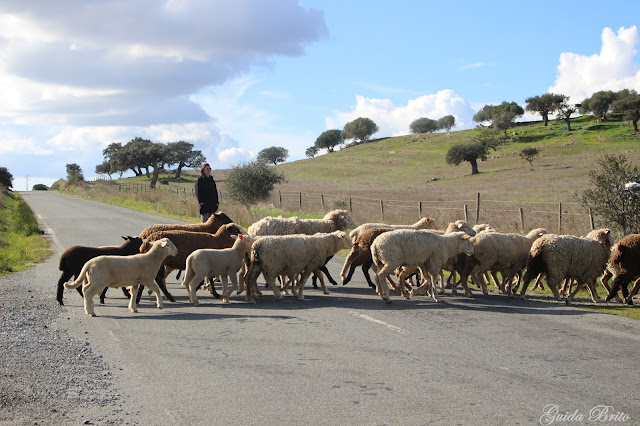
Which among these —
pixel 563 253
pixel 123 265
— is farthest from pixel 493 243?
pixel 123 265

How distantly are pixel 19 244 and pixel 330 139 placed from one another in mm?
124724

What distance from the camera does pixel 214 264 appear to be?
11.3m

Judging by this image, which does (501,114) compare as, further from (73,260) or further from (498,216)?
(73,260)

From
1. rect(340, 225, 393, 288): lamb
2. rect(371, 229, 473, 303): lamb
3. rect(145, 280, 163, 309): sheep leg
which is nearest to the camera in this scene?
rect(145, 280, 163, 309): sheep leg

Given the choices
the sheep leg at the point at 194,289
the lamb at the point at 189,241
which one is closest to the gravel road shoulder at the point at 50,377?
the sheep leg at the point at 194,289

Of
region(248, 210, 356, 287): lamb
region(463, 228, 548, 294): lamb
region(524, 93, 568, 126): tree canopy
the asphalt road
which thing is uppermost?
region(524, 93, 568, 126): tree canopy

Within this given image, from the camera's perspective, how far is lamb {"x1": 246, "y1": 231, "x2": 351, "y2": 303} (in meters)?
11.5

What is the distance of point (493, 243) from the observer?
40.4 feet

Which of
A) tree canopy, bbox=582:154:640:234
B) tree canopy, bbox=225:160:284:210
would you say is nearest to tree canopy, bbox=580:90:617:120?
tree canopy, bbox=225:160:284:210

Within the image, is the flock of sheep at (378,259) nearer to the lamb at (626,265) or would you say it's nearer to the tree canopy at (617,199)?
the lamb at (626,265)

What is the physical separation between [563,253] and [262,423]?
811cm

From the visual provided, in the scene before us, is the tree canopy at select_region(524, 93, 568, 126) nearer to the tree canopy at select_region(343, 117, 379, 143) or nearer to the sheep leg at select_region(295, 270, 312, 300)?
the tree canopy at select_region(343, 117, 379, 143)

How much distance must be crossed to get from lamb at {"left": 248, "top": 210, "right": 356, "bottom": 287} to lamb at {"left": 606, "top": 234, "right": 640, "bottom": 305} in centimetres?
617

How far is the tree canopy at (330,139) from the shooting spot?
143875 millimetres
